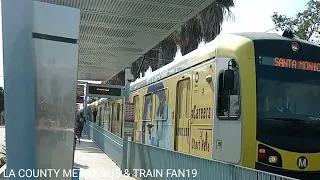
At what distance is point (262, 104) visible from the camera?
25.5 ft

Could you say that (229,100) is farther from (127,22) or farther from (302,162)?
(127,22)

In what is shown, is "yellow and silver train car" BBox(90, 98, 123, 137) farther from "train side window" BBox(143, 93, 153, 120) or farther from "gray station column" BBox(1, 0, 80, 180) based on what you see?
"gray station column" BBox(1, 0, 80, 180)

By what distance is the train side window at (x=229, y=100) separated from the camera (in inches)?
308

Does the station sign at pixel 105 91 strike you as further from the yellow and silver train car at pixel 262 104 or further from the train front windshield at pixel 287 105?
the train front windshield at pixel 287 105

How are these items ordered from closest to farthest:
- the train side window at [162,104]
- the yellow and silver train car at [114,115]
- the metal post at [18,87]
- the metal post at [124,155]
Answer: the metal post at [18,87], the train side window at [162,104], the metal post at [124,155], the yellow and silver train car at [114,115]

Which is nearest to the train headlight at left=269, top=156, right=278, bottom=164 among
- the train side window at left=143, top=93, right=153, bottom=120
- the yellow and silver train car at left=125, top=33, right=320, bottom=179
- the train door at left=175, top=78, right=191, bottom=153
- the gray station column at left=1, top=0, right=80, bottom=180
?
the yellow and silver train car at left=125, top=33, right=320, bottom=179

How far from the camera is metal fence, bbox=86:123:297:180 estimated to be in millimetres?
5523

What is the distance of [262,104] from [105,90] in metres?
14.0

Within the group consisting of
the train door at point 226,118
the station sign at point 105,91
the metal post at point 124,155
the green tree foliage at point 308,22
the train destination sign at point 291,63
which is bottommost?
the metal post at point 124,155

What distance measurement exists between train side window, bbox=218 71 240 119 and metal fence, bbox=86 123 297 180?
122cm

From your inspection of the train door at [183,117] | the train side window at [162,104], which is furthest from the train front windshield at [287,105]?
the train side window at [162,104]

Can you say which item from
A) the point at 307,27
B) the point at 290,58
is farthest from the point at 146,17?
the point at 307,27

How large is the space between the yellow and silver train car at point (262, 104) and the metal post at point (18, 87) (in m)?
4.66

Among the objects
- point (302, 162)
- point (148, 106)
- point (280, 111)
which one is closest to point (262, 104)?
point (280, 111)
